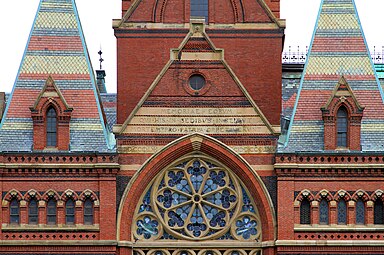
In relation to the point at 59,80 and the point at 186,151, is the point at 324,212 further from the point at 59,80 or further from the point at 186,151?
the point at 59,80

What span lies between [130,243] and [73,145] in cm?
426

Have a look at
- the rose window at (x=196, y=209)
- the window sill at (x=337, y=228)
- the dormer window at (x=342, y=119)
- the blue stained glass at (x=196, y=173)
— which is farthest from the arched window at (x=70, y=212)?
the dormer window at (x=342, y=119)

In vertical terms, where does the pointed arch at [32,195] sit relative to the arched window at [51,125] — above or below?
below

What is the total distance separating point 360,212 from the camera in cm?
5944

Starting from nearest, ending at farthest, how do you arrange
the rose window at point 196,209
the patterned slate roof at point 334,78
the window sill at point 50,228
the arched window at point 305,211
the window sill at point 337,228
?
the window sill at point 337,228 < the window sill at point 50,228 < the arched window at point 305,211 < the rose window at point 196,209 < the patterned slate roof at point 334,78

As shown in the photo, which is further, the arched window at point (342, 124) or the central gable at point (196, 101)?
the arched window at point (342, 124)

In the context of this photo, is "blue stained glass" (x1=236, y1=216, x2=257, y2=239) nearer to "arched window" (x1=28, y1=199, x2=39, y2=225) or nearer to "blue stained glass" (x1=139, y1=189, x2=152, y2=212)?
"blue stained glass" (x1=139, y1=189, x2=152, y2=212)

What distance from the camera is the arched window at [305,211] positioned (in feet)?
195

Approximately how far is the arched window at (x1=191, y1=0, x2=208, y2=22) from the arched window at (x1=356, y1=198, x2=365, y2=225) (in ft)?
30.1

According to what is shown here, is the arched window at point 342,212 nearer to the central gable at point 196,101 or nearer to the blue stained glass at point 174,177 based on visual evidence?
the central gable at point 196,101

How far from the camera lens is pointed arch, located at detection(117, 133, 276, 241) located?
59375 mm

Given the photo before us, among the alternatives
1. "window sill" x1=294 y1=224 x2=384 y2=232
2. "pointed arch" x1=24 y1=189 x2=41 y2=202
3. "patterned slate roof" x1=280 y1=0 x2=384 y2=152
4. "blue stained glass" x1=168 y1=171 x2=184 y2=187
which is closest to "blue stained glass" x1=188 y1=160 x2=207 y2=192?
"blue stained glass" x1=168 y1=171 x2=184 y2=187

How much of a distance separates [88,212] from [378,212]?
10.8 meters

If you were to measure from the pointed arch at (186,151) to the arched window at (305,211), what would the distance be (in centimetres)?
106
